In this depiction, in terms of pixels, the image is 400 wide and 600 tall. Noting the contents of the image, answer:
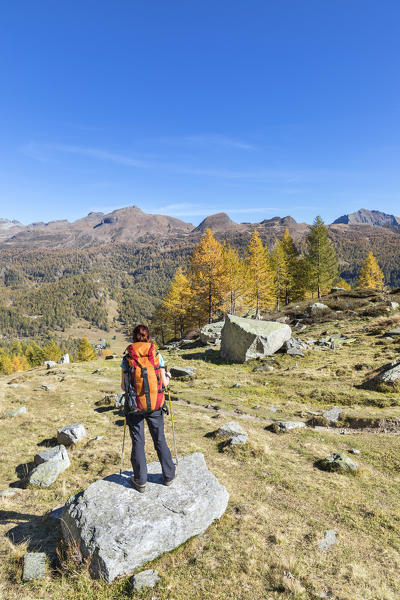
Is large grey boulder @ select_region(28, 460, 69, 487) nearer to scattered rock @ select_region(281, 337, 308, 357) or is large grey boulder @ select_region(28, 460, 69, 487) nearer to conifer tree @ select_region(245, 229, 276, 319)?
scattered rock @ select_region(281, 337, 308, 357)

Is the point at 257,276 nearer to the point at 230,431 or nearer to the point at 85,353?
the point at 230,431

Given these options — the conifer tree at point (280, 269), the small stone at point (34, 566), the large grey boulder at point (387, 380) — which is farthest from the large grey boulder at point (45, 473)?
the conifer tree at point (280, 269)

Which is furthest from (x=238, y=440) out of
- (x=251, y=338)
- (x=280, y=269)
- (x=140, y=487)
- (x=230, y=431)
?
(x=280, y=269)

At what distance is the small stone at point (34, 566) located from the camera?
17.5 feet

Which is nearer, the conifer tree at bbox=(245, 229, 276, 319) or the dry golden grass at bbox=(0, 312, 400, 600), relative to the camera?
the dry golden grass at bbox=(0, 312, 400, 600)

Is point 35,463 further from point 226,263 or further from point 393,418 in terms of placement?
point 226,263

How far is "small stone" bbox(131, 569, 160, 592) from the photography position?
5.19 metres

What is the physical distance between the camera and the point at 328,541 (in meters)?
6.60

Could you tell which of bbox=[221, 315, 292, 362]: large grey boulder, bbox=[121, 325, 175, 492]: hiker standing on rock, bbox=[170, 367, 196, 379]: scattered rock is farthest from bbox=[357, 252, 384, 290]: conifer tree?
bbox=[121, 325, 175, 492]: hiker standing on rock

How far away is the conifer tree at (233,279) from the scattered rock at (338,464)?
37058 mm

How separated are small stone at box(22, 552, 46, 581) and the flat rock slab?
504 mm

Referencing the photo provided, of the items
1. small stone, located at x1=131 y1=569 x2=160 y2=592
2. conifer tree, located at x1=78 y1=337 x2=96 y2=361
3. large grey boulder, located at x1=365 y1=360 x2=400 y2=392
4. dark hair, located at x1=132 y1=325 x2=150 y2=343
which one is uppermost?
dark hair, located at x1=132 y1=325 x2=150 y2=343

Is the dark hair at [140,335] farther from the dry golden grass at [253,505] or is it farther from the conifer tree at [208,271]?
the conifer tree at [208,271]

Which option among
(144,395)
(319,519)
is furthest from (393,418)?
(144,395)
